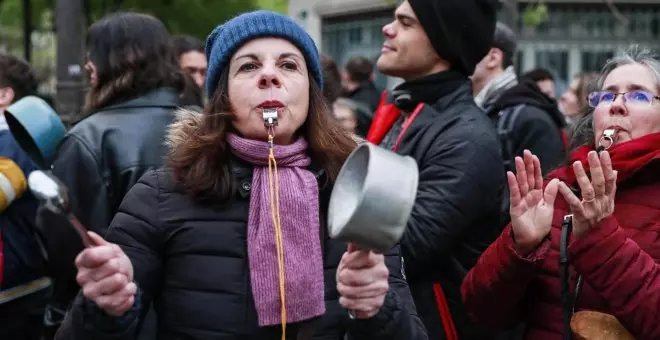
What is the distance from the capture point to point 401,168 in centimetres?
207

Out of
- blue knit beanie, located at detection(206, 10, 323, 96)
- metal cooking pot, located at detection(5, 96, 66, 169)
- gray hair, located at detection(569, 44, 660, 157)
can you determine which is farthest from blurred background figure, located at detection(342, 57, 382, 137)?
blue knit beanie, located at detection(206, 10, 323, 96)

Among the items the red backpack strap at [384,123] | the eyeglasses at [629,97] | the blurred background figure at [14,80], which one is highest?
the eyeglasses at [629,97]

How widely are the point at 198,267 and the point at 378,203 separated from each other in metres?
0.79

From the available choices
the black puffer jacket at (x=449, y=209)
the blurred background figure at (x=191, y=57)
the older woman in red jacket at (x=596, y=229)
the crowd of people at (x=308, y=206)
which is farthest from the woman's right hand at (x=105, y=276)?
the blurred background figure at (x=191, y=57)

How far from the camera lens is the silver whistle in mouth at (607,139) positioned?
3.24 metres

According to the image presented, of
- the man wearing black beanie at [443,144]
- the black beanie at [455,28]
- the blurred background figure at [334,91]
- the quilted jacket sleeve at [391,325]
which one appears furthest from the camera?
the blurred background figure at [334,91]

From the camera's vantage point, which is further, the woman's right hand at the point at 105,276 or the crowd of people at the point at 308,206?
the crowd of people at the point at 308,206

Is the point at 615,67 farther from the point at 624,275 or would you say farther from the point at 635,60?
the point at 624,275

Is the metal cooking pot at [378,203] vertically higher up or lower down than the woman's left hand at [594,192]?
higher up

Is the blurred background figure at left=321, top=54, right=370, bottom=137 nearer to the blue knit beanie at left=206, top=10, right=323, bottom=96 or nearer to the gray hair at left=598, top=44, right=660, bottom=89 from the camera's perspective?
the gray hair at left=598, top=44, right=660, bottom=89

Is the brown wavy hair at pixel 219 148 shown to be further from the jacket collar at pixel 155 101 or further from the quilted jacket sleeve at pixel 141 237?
the jacket collar at pixel 155 101

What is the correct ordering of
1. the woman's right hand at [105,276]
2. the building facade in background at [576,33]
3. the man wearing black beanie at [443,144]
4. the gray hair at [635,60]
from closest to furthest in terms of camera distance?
the woman's right hand at [105,276] < the gray hair at [635,60] < the man wearing black beanie at [443,144] < the building facade in background at [576,33]

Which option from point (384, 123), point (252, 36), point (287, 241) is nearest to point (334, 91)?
point (384, 123)

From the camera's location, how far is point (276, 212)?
2.66 m
